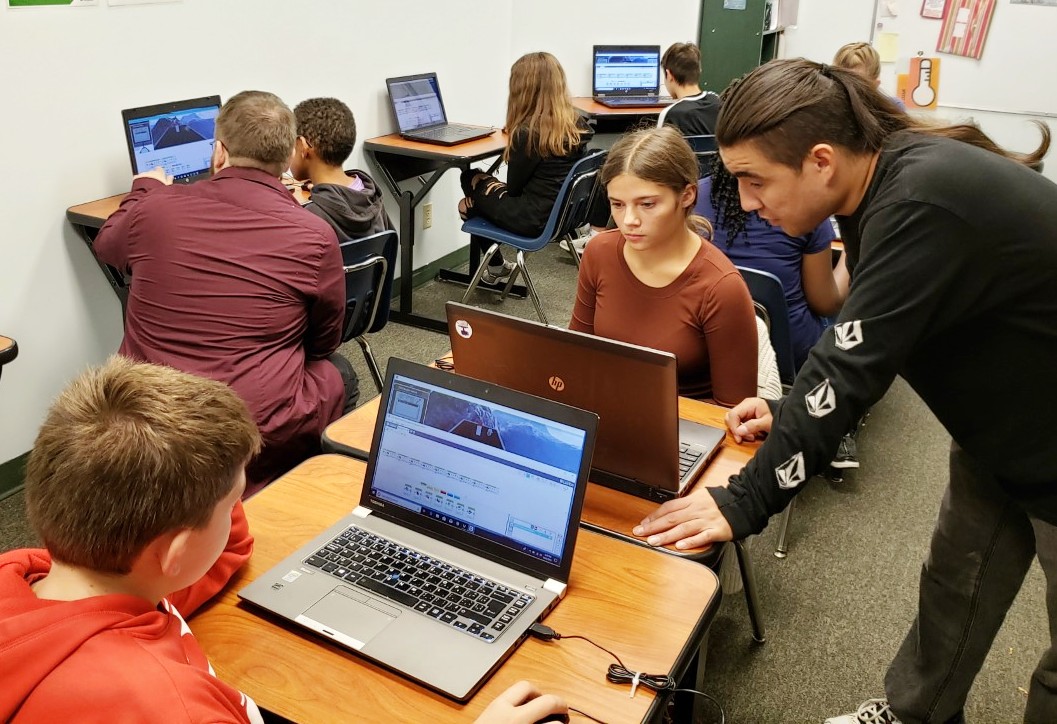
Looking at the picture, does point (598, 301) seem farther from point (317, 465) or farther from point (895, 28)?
point (895, 28)

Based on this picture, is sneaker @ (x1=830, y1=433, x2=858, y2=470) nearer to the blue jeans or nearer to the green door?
the blue jeans

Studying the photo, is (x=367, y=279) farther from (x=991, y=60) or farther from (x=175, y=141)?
(x=991, y=60)

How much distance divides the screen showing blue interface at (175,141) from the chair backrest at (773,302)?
1.78 m

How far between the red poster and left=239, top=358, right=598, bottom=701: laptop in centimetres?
540

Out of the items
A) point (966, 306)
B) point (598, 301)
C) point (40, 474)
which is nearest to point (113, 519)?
point (40, 474)

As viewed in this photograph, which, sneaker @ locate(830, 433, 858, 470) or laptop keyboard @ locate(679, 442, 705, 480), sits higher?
laptop keyboard @ locate(679, 442, 705, 480)

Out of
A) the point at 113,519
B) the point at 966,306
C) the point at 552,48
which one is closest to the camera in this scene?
the point at 113,519

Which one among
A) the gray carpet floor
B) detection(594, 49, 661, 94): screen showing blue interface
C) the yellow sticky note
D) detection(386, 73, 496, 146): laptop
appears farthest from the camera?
detection(594, 49, 661, 94): screen showing blue interface

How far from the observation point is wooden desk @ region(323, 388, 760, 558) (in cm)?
140

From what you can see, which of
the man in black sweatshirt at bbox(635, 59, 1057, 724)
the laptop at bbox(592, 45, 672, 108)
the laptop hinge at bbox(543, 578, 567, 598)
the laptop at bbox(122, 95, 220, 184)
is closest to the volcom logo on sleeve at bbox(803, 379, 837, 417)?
the man in black sweatshirt at bbox(635, 59, 1057, 724)

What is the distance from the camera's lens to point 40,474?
0.88 m

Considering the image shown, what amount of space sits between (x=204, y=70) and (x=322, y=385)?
5.19ft

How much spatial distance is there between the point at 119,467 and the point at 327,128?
91.8 inches

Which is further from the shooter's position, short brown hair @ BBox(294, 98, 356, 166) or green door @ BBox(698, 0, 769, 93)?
green door @ BBox(698, 0, 769, 93)
